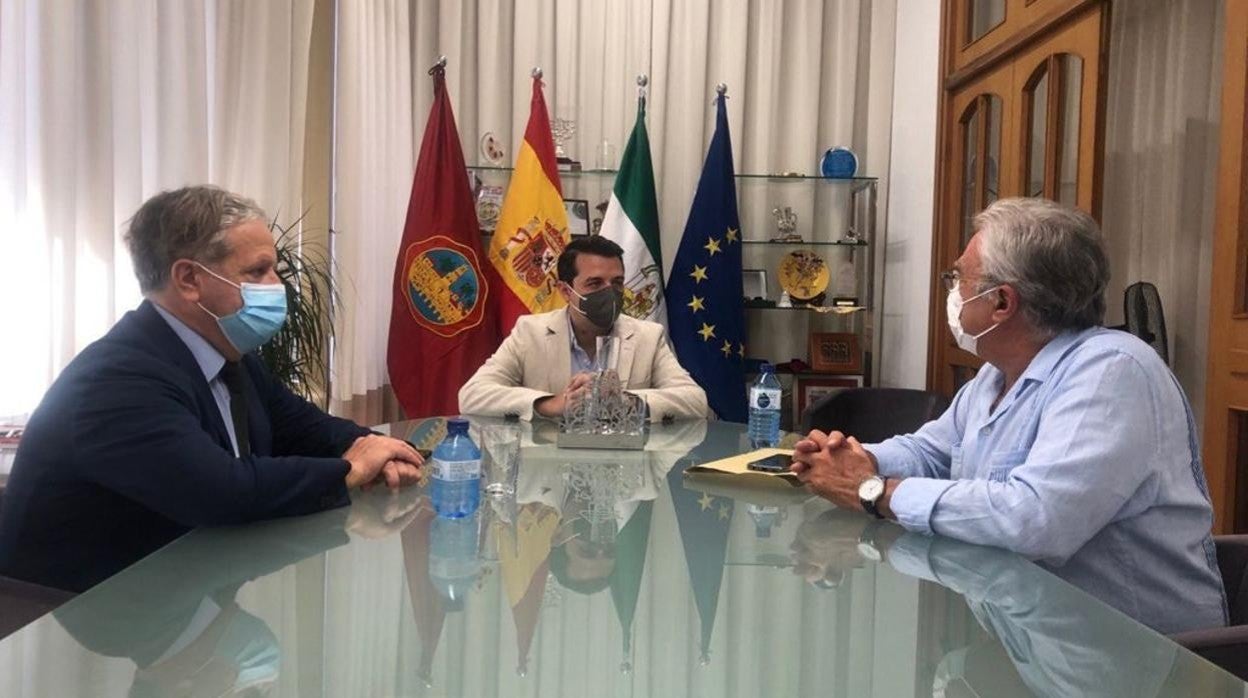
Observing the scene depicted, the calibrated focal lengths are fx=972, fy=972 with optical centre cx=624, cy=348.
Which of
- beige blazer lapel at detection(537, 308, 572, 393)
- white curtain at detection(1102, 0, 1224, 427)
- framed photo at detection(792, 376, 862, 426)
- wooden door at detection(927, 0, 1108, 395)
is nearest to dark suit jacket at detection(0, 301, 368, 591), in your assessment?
beige blazer lapel at detection(537, 308, 572, 393)

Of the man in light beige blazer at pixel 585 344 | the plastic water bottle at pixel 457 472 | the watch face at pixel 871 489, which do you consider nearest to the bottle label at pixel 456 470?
the plastic water bottle at pixel 457 472

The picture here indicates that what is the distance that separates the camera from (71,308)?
256 centimetres

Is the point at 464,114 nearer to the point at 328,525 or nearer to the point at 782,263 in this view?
the point at 782,263

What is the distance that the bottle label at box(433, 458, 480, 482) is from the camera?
163cm

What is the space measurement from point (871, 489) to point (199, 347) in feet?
3.94

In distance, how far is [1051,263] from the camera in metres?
1.62

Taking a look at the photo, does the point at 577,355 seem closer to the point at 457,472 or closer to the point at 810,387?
the point at 457,472

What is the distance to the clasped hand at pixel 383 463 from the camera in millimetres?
1747

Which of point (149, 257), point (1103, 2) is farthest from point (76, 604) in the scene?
point (1103, 2)

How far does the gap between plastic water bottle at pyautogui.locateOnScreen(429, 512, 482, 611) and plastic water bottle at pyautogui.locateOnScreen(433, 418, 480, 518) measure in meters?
0.03

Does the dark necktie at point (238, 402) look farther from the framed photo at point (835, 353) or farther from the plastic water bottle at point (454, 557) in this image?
the framed photo at point (835, 353)

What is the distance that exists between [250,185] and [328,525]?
7.11ft

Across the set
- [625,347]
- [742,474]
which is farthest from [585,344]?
[742,474]

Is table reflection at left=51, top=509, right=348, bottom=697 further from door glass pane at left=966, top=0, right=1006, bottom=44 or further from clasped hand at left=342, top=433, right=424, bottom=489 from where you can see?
door glass pane at left=966, top=0, right=1006, bottom=44
